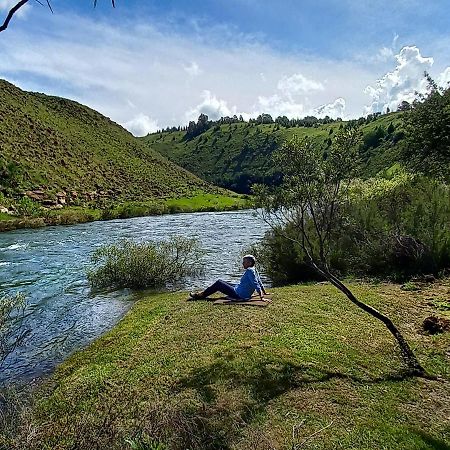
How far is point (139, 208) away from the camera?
59875 millimetres

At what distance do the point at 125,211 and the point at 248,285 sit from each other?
4662 cm

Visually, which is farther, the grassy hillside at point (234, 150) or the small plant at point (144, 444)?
the grassy hillside at point (234, 150)

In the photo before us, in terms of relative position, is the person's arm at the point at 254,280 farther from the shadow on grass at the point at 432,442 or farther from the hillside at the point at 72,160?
the hillside at the point at 72,160

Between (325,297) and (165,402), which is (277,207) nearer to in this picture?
(165,402)

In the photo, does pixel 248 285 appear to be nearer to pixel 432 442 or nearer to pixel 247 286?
pixel 247 286

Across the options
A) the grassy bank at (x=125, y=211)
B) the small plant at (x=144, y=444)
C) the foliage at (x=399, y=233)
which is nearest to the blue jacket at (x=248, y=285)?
the foliage at (x=399, y=233)

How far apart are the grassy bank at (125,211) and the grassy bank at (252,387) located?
88.3ft

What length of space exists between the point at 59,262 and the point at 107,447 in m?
21.1

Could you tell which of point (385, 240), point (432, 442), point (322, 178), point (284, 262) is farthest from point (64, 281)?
point (432, 442)

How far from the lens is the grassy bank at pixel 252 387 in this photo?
19.1 feet

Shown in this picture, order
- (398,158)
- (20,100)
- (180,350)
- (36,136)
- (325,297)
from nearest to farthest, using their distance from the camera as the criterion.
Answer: (180,350)
(325,297)
(398,158)
(36,136)
(20,100)

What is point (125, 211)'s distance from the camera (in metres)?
57.6

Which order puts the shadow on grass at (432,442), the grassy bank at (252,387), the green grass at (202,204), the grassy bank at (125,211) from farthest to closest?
the green grass at (202,204) < the grassy bank at (125,211) < the grassy bank at (252,387) < the shadow on grass at (432,442)

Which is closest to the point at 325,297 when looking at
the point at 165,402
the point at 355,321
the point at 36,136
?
the point at 355,321
